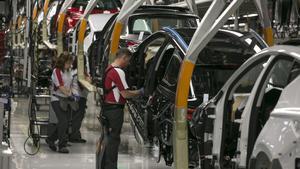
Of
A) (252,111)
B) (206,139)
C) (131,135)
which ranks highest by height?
(252,111)

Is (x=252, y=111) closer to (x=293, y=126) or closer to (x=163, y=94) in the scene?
(x=293, y=126)

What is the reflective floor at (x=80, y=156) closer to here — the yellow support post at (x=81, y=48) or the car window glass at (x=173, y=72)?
the yellow support post at (x=81, y=48)

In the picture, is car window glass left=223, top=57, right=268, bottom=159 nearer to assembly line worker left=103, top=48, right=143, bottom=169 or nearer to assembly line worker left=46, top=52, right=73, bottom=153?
assembly line worker left=103, top=48, right=143, bottom=169

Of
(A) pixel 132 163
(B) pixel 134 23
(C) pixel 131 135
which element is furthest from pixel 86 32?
(A) pixel 132 163

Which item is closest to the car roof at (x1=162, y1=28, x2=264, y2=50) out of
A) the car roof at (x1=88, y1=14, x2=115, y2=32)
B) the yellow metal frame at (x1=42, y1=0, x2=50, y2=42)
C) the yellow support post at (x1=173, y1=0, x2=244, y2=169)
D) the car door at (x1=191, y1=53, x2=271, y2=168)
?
the yellow support post at (x1=173, y1=0, x2=244, y2=169)

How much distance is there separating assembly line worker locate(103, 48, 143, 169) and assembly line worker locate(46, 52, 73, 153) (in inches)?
115

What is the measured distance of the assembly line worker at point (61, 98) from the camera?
38.0ft

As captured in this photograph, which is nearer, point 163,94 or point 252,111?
point 252,111

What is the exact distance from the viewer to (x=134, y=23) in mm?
14344

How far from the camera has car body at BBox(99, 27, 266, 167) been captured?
8375 mm

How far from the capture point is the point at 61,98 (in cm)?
1166

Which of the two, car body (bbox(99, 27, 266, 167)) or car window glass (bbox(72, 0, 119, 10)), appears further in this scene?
car window glass (bbox(72, 0, 119, 10))

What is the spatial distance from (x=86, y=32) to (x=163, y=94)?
22.4 ft

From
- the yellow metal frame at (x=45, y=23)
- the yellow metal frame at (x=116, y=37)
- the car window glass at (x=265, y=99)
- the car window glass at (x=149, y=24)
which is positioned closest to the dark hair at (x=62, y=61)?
the yellow metal frame at (x=116, y=37)
